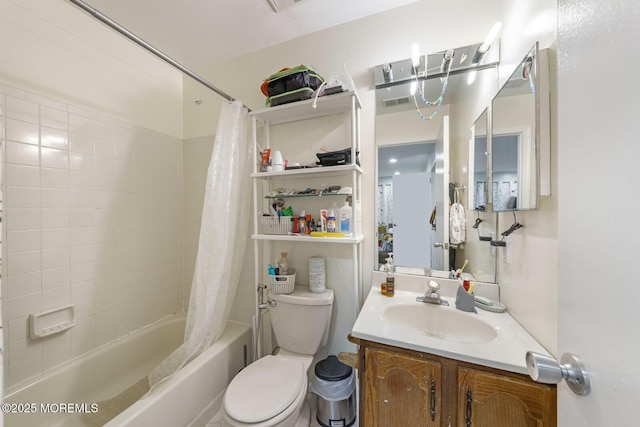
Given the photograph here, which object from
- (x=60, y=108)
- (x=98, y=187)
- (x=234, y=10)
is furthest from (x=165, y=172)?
(x=234, y=10)

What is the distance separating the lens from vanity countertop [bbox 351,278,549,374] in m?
0.76

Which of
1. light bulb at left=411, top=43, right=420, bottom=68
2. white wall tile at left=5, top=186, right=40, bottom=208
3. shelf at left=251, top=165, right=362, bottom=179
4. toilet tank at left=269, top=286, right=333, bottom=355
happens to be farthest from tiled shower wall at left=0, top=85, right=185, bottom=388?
light bulb at left=411, top=43, right=420, bottom=68

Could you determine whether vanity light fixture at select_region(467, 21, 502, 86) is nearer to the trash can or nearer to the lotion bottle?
the lotion bottle

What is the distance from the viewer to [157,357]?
1.72 m

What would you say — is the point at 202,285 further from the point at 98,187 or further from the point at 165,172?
the point at 165,172

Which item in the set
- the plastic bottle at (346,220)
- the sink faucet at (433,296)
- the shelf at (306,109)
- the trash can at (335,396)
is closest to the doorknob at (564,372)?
the sink faucet at (433,296)

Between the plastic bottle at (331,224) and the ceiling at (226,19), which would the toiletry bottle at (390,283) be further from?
the ceiling at (226,19)

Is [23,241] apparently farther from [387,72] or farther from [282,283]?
[387,72]

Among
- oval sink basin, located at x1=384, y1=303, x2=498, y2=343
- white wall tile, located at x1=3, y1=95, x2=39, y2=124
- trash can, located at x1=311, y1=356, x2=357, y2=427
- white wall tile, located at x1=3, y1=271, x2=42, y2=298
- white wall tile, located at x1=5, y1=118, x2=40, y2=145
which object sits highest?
white wall tile, located at x1=3, y1=95, x2=39, y2=124

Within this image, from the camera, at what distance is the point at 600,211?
1.19 ft

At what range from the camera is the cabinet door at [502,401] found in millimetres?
705

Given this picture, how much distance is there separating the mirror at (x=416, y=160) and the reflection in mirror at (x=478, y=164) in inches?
2.1

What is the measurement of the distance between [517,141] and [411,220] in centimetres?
60

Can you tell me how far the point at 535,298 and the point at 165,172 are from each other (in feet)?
7.99
